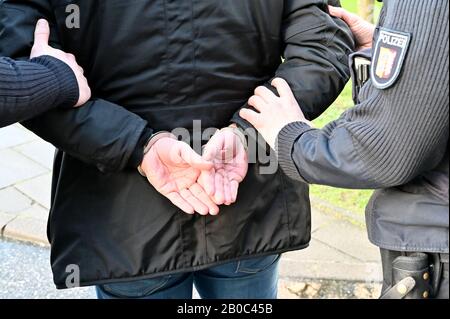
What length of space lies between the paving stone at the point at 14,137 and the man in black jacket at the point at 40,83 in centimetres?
329

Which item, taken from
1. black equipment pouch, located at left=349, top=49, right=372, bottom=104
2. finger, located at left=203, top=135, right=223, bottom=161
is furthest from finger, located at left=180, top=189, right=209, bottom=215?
black equipment pouch, located at left=349, top=49, right=372, bottom=104

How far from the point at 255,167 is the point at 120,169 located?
1.28ft

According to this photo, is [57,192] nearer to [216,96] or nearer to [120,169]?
[120,169]

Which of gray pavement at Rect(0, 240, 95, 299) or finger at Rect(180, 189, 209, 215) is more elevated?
finger at Rect(180, 189, 209, 215)

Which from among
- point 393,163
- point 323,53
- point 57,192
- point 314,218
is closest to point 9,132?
point 314,218

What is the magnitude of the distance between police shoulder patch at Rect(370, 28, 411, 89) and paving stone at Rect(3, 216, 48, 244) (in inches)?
108

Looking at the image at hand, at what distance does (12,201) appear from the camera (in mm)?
3725

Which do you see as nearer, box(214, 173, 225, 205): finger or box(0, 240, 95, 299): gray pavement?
box(214, 173, 225, 205): finger

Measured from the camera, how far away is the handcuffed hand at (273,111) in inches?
55.6

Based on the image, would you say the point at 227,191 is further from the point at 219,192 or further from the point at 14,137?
the point at 14,137

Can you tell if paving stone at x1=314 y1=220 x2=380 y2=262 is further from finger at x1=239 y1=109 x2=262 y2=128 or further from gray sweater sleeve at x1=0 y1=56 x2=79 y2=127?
gray sweater sleeve at x1=0 y1=56 x2=79 y2=127

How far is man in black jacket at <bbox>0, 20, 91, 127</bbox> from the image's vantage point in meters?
1.29

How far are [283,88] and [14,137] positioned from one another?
12.0 feet
